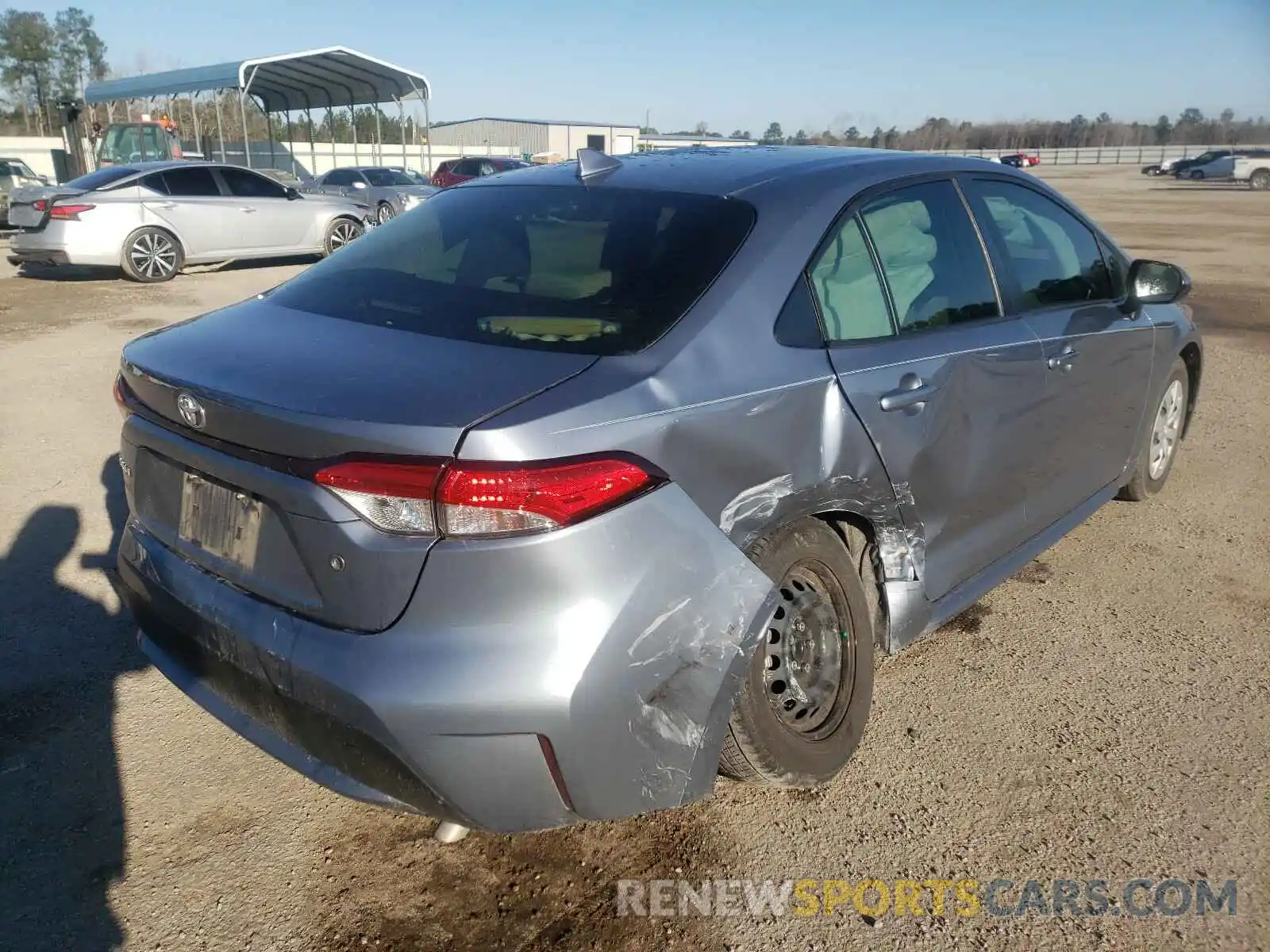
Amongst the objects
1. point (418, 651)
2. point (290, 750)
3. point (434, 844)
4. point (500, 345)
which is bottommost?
point (434, 844)

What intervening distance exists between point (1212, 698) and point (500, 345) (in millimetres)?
2605

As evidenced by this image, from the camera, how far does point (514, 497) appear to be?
6.04 ft

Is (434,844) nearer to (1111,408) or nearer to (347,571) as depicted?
(347,571)

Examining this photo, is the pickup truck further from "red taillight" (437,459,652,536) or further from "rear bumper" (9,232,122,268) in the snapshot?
"red taillight" (437,459,652,536)

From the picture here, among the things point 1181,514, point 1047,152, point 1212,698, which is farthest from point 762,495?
point 1047,152

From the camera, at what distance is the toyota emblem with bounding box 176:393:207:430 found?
2.14m

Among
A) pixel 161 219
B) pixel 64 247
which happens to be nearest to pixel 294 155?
pixel 161 219

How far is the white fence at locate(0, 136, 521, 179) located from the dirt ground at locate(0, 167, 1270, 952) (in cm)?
2885

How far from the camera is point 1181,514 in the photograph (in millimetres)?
4742

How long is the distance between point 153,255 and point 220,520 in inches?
491

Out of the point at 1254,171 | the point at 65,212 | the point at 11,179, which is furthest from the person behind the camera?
the point at 1254,171

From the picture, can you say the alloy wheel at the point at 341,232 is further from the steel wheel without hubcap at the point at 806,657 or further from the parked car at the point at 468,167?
the steel wheel without hubcap at the point at 806,657

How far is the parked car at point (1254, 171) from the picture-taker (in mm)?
44250

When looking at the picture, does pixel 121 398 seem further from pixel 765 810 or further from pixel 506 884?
pixel 765 810
